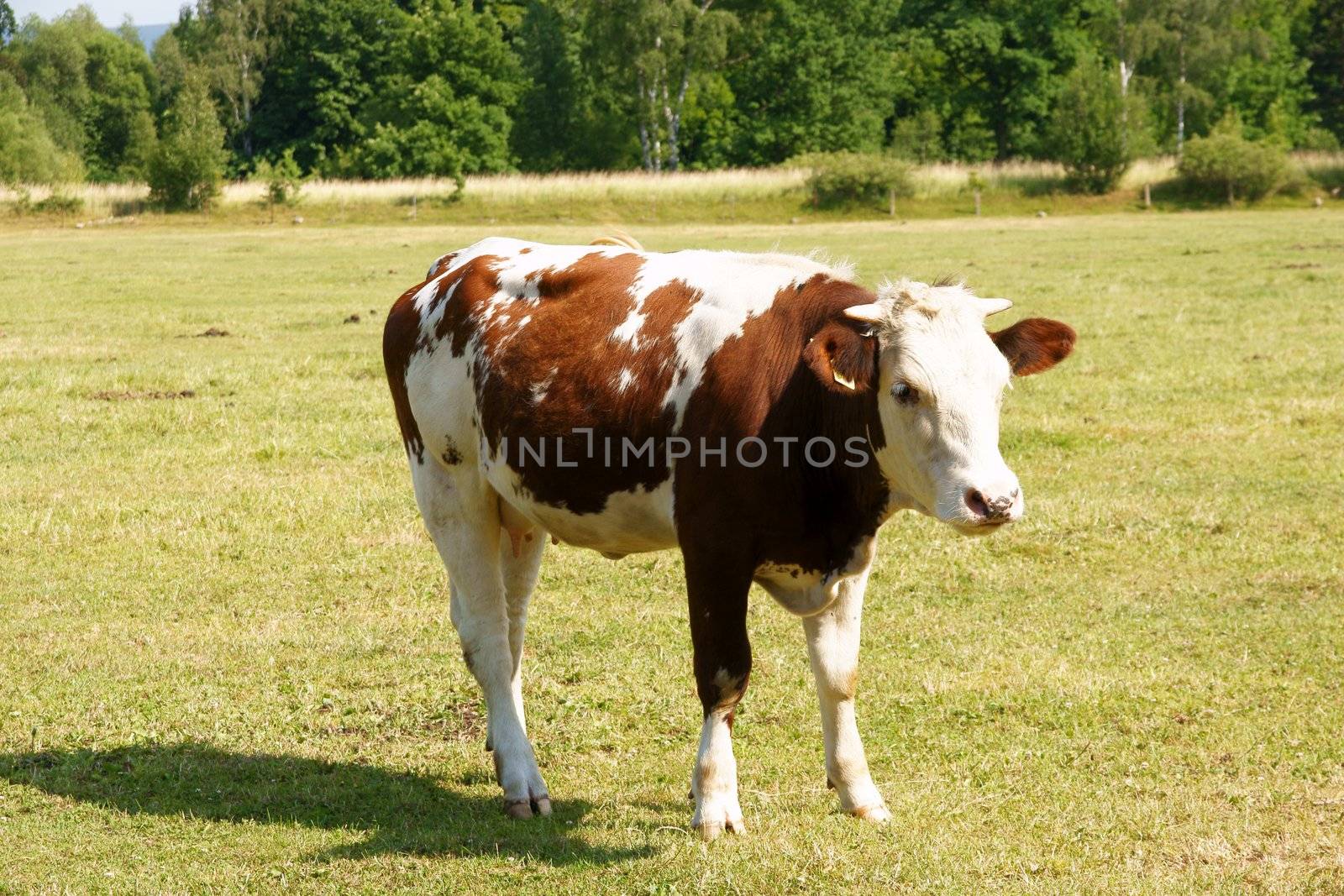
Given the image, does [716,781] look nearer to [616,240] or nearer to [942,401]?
[942,401]

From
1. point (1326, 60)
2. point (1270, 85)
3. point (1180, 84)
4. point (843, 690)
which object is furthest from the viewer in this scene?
point (1326, 60)

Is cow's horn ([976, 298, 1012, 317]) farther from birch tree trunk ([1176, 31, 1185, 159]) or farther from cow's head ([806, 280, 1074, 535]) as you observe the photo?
birch tree trunk ([1176, 31, 1185, 159])

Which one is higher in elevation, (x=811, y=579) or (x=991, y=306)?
(x=991, y=306)

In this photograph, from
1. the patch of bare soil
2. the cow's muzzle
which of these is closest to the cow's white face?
the cow's muzzle

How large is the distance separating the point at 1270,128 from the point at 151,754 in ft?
250

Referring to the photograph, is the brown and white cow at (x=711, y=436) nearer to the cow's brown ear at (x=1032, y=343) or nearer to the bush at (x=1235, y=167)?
the cow's brown ear at (x=1032, y=343)

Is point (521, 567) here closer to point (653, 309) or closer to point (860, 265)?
point (653, 309)

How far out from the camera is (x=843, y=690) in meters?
5.46

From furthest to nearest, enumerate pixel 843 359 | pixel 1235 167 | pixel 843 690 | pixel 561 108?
pixel 561 108 < pixel 1235 167 < pixel 843 690 < pixel 843 359

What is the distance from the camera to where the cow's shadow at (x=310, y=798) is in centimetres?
533

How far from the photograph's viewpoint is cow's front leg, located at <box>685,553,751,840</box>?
16.7 ft

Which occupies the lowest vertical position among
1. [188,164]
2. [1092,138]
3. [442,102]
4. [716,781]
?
[716,781]

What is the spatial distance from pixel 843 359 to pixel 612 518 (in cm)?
125

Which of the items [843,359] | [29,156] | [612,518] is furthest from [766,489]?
[29,156]
